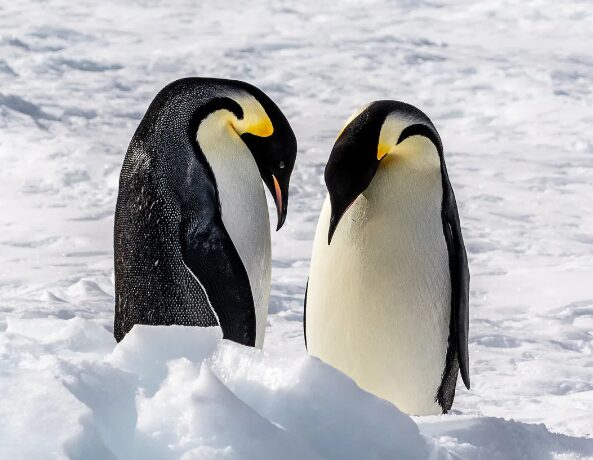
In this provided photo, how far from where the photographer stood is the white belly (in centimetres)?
323

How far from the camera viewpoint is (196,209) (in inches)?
124

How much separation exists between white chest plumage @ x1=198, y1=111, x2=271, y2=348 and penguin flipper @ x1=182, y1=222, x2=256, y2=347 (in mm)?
48

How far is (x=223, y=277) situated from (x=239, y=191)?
0.25 m

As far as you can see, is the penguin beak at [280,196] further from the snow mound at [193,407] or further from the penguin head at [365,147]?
the snow mound at [193,407]

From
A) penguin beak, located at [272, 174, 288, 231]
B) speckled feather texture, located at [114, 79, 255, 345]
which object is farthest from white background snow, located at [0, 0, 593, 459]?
penguin beak, located at [272, 174, 288, 231]

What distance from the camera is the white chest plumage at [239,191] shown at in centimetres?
319

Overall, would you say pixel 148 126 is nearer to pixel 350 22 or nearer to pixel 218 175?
pixel 218 175

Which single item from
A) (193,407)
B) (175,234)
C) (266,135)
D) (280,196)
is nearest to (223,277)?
Answer: (175,234)

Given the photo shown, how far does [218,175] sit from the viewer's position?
3.18m

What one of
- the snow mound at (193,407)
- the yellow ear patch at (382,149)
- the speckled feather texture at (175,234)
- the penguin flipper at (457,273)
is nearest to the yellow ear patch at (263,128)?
the speckled feather texture at (175,234)

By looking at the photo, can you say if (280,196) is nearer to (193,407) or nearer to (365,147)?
(365,147)

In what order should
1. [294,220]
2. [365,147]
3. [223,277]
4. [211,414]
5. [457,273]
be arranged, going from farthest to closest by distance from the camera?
[294,220] < [457,273] < [223,277] < [365,147] < [211,414]

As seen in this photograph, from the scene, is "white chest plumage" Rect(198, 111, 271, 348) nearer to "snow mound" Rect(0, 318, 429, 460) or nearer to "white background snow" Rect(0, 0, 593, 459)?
"white background snow" Rect(0, 0, 593, 459)

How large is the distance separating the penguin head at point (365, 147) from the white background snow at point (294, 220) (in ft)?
2.52
